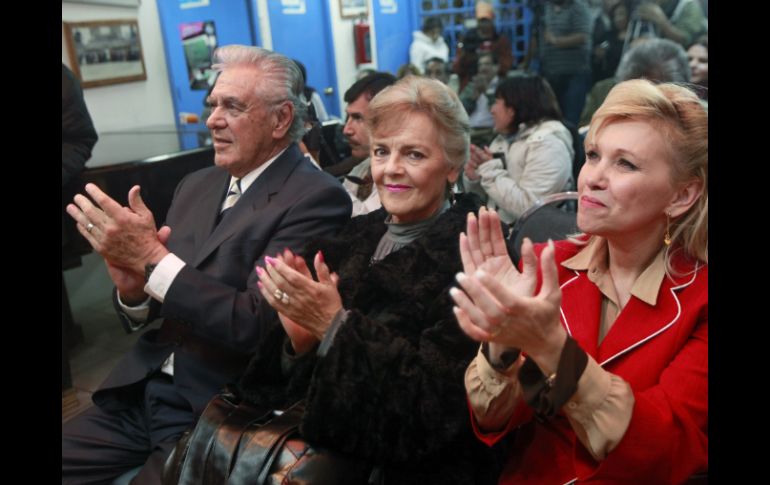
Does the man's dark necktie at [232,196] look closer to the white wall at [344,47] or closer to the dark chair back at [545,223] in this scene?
the dark chair back at [545,223]

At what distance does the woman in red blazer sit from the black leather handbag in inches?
13.3

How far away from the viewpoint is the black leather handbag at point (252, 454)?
140 cm

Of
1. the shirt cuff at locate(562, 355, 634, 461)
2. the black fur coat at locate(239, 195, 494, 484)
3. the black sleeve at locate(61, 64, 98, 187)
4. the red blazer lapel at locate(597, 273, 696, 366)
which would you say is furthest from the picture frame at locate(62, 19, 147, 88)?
the shirt cuff at locate(562, 355, 634, 461)

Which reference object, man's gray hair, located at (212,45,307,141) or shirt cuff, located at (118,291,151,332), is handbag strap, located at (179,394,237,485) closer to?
shirt cuff, located at (118,291,151,332)

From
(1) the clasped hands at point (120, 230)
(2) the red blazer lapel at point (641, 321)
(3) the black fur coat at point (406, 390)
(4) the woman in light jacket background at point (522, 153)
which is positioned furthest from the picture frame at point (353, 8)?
(2) the red blazer lapel at point (641, 321)

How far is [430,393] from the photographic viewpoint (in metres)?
1.39

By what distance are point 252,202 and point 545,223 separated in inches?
34.1

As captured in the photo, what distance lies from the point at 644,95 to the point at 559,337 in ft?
1.64

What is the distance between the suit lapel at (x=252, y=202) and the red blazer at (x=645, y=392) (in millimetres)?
951

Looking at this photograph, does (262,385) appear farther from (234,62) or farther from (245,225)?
(234,62)

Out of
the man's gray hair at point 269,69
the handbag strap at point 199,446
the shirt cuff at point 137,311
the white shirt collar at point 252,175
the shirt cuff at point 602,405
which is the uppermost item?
the man's gray hair at point 269,69

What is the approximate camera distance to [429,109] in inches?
66.5

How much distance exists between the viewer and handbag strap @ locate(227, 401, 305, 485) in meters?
1.41

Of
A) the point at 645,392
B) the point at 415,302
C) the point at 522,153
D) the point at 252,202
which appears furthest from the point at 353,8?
the point at 645,392
